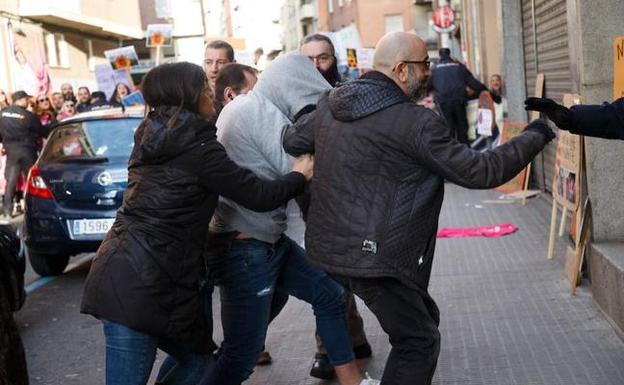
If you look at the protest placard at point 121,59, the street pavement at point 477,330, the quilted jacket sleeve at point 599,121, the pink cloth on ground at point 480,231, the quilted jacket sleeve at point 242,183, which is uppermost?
the protest placard at point 121,59

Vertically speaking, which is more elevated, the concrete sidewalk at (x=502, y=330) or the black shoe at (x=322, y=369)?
the black shoe at (x=322, y=369)

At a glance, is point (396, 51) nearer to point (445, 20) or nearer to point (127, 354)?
point (127, 354)

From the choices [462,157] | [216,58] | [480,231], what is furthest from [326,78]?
[480,231]

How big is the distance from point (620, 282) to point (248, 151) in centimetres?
257

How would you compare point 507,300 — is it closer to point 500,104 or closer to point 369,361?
point 369,361

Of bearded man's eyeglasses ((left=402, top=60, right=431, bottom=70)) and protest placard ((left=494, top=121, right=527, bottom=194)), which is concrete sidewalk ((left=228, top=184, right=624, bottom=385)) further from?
protest placard ((left=494, top=121, right=527, bottom=194))

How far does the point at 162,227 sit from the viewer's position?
3711mm

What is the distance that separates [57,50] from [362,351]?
29.6 m

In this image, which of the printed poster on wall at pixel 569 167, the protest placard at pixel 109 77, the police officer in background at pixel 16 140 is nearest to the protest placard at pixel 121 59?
the protest placard at pixel 109 77

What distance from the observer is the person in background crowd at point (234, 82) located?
4.79 m

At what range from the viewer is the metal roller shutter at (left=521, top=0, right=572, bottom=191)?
365 inches

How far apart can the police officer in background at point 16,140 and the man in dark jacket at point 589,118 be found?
12233 millimetres

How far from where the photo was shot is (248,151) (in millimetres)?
4254

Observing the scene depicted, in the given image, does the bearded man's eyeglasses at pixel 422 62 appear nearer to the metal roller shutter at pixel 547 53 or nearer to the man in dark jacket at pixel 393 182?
the man in dark jacket at pixel 393 182
